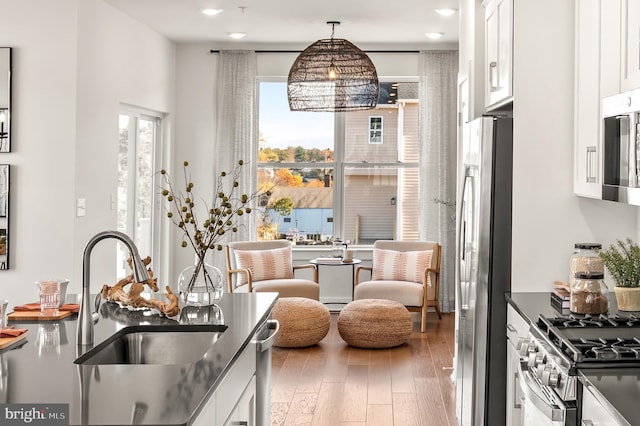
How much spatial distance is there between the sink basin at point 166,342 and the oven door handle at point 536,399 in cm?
110

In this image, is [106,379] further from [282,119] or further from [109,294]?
[282,119]

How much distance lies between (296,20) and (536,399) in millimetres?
5205

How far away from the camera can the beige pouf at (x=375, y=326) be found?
641 centimetres

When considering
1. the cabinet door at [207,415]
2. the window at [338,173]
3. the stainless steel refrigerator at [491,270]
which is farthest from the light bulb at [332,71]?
the cabinet door at [207,415]

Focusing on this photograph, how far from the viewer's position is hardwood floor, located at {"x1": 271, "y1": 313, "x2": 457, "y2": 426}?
465 cm

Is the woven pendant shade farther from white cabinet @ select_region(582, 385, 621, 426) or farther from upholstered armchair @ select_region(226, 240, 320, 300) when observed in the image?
white cabinet @ select_region(582, 385, 621, 426)

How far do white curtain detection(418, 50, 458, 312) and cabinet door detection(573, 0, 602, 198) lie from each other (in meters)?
4.67

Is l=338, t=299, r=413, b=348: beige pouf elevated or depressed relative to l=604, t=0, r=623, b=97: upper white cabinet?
depressed

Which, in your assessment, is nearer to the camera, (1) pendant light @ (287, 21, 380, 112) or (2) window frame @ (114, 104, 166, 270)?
(1) pendant light @ (287, 21, 380, 112)

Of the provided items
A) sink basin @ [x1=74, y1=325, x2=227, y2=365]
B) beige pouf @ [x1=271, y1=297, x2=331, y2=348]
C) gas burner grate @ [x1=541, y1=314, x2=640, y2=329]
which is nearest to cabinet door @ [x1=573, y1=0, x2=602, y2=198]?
gas burner grate @ [x1=541, y1=314, x2=640, y2=329]

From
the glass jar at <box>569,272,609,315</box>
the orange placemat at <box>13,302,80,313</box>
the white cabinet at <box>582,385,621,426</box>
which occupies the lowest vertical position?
the white cabinet at <box>582,385,621,426</box>

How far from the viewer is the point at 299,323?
21.0 ft

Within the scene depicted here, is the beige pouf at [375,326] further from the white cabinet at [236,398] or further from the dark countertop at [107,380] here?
the dark countertop at [107,380]

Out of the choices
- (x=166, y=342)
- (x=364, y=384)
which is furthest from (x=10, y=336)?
(x=364, y=384)
